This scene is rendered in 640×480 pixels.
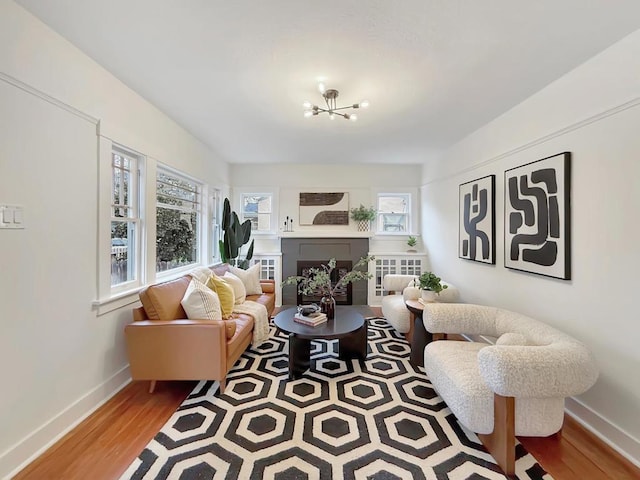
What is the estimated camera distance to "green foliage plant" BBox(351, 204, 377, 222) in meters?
4.99

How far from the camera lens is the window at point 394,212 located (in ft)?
17.0

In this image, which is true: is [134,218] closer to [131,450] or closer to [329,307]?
[131,450]

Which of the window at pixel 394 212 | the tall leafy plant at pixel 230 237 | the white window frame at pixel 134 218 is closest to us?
the white window frame at pixel 134 218

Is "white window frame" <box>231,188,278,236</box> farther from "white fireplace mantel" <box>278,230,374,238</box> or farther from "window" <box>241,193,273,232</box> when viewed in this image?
"white fireplace mantel" <box>278,230,374,238</box>

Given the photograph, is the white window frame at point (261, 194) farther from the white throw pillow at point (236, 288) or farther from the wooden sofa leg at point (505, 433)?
the wooden sofa leg at point (505, 433)

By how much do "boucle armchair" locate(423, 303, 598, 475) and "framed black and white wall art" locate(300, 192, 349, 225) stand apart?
133 inches

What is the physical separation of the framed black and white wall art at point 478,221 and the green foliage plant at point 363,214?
1581mm

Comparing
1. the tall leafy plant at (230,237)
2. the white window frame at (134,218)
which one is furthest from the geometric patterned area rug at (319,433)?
the tall leafy plant at (230,237)

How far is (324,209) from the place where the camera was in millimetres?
5109

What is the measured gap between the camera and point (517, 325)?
2160 mm

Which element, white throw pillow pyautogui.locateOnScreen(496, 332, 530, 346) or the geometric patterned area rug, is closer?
the geometric patterned area rug

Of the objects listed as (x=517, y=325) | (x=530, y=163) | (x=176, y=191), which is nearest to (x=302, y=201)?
(x=176, y=191)

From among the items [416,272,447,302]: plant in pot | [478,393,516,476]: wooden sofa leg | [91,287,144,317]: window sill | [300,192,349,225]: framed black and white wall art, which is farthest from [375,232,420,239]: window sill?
[91,287,144,317]: window sill

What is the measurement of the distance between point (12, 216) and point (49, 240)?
0.26m
